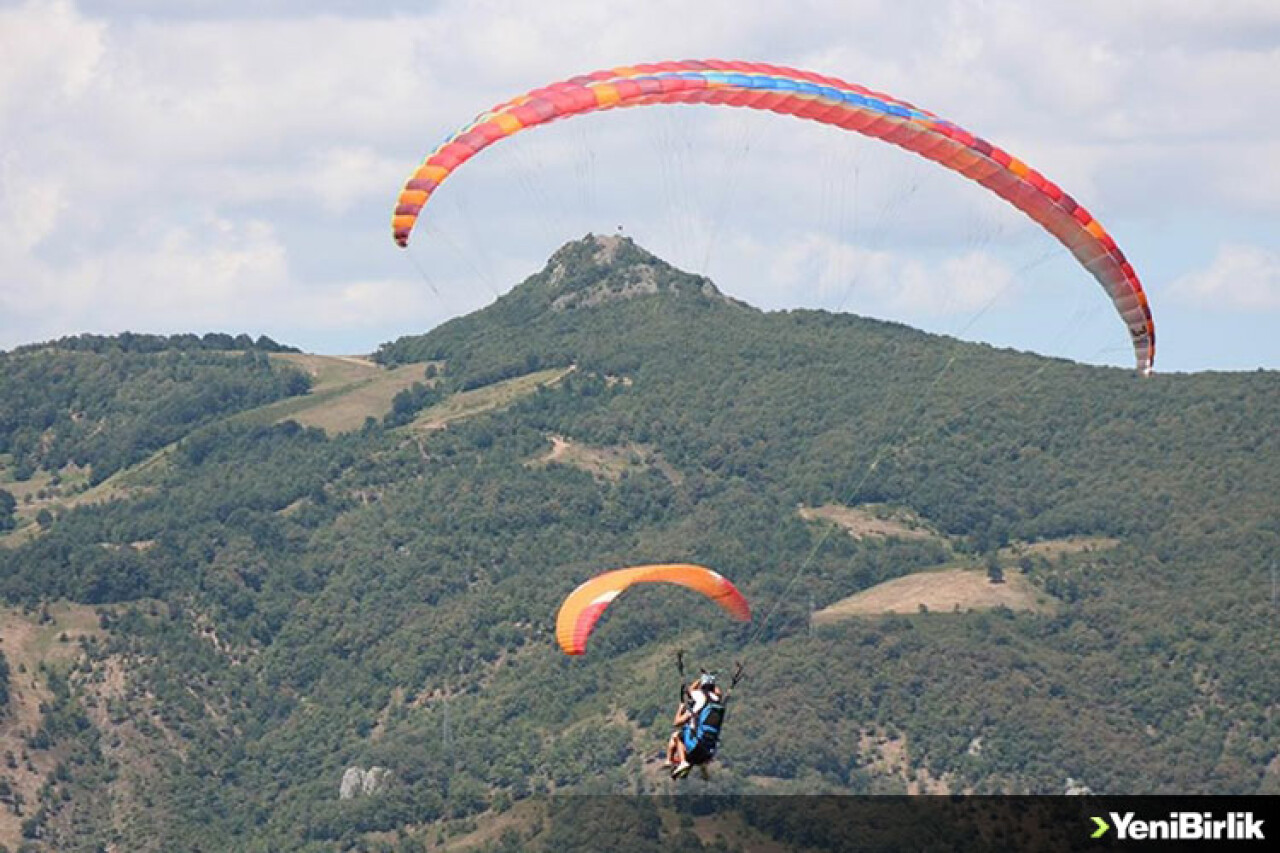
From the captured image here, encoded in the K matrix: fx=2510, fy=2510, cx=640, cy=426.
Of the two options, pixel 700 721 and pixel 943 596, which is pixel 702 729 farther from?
pixel 943 596

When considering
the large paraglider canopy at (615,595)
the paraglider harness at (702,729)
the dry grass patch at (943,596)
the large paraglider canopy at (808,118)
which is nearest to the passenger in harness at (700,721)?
the paraglider harness at (702,729)

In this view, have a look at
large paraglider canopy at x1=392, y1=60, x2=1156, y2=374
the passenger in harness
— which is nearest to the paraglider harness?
the passenger in harness

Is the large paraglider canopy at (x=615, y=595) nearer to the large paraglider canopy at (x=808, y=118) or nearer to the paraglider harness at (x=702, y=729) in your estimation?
the paraglider harness at (x=702, y=729)

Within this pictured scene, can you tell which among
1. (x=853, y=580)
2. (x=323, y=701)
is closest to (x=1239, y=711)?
(x=853, y=580)

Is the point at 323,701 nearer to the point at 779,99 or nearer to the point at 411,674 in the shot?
the point at 411,674

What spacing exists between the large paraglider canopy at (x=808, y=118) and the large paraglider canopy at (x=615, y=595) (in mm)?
10938

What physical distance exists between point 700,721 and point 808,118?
16314 mm

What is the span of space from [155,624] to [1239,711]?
278ft

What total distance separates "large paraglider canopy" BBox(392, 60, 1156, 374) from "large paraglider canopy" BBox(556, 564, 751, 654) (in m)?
10.9

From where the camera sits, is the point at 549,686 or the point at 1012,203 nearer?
the point at 1012,203

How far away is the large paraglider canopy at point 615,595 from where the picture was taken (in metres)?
66.8

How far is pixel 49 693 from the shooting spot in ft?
593

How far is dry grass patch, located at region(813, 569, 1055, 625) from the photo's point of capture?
18675 centimetres

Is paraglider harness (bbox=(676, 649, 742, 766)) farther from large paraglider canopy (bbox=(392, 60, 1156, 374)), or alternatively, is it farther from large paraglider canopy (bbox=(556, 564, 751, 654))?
large paraglider canopy (bbox=(392, 60, 1156, 374))
